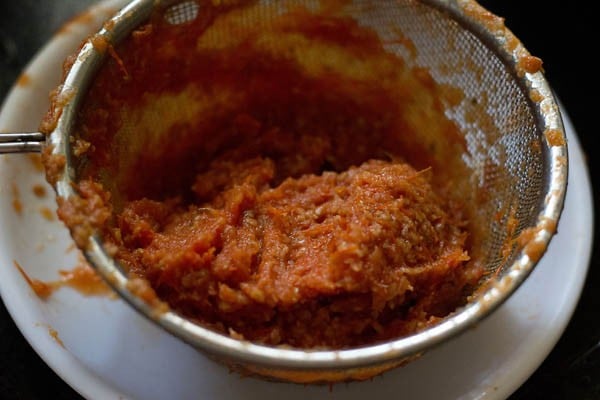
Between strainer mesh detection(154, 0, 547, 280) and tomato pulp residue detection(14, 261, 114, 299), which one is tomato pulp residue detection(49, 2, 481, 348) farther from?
tomato pulp residue detection(14, 261, 114, 299)

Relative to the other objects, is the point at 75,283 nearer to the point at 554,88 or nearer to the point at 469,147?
the point at 469,147

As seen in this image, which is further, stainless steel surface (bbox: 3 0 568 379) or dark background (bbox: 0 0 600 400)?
dark background (bbox: 0 0 600 400)

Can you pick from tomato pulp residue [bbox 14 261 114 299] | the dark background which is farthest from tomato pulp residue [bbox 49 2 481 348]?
the dark background

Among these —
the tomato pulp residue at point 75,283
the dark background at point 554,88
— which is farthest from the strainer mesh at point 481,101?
the tomato pulp residue at point 75,283

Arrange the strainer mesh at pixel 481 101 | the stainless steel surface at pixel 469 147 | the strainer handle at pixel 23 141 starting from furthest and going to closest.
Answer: the strainer mesh at pixel 481 101
the strainer handle at pixel 23 141
the stainless steel surface at pixel 469 147

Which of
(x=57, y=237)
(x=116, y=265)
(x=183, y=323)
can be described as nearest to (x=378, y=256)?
(x=183, y=323)

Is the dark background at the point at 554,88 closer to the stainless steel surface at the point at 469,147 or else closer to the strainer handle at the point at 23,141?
the stainless steel surface at the point at 469,147
